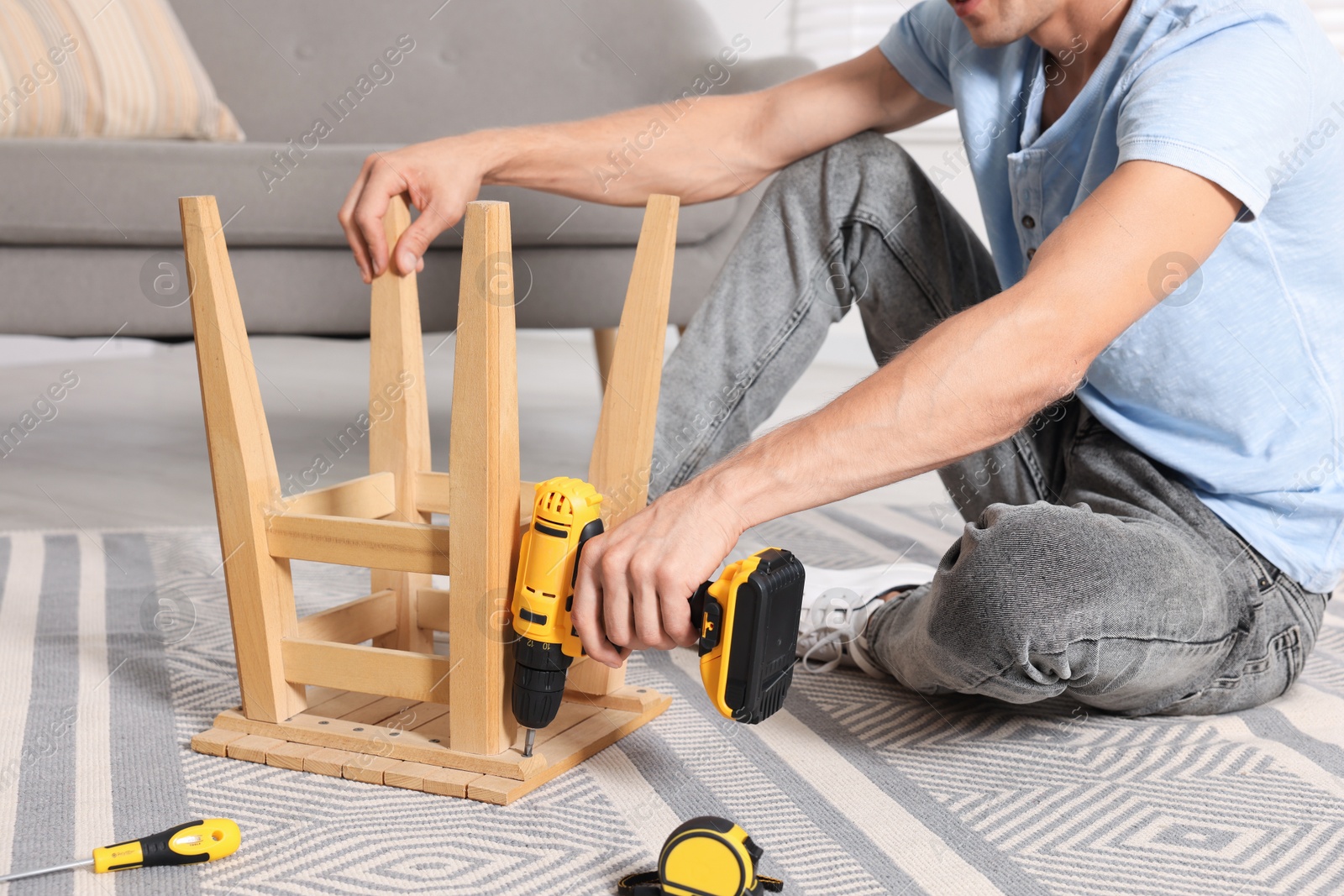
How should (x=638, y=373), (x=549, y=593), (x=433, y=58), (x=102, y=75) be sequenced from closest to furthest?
1. (x=549, y=593)
2. (x=638, y=373)
3. (x=102, y=75)
4. (x=433, y=58)

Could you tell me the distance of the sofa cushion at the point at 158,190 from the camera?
1541 mm

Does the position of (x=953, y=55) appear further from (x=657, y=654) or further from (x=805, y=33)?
(x=805, y=33)

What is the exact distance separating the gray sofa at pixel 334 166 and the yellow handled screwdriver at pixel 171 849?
3.58 feet

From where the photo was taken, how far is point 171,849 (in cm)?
64

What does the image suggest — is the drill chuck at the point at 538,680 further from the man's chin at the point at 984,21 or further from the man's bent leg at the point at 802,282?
the man's chin at the point at 984,21

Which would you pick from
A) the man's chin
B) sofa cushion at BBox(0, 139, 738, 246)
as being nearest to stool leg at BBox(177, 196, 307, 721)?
the man's chin

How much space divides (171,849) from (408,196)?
539mm

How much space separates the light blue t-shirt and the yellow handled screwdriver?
707mm

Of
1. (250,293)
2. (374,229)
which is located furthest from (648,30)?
(374,229)

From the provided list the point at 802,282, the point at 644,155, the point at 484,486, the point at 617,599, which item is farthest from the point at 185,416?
the point at 617,599

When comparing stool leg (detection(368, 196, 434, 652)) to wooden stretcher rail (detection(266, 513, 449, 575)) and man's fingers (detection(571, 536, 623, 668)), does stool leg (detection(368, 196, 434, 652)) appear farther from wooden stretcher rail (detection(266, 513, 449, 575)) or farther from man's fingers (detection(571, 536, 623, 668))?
man's fingers (detection(571, 536, 623, 668))

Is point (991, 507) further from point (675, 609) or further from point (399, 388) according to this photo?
point (399, 388)

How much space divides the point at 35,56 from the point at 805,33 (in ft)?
6.76

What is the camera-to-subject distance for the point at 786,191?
43.7 inches
